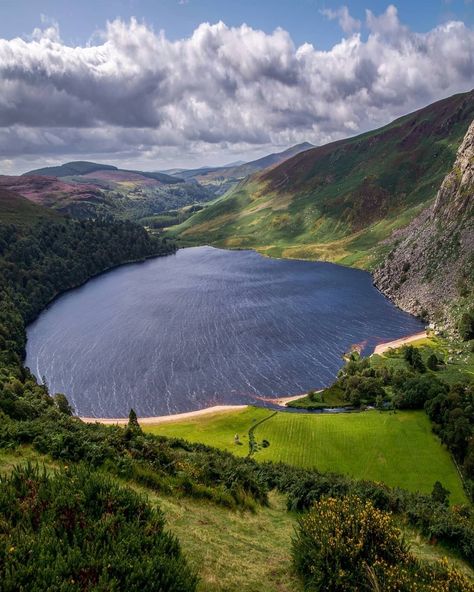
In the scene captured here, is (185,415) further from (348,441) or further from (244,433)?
(348,441)

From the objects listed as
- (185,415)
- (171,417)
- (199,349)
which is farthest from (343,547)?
(199,349)

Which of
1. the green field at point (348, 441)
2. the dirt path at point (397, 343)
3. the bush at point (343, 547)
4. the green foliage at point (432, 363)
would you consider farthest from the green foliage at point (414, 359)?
the bush at point (343, 547)

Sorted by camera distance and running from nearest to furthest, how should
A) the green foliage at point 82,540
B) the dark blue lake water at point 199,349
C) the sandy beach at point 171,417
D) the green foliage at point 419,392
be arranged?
the green foliage at point 82,540 < the green foliage at point 419,392 < the sandy beach at point 171,417 < the dark blue lake water at point 199,349

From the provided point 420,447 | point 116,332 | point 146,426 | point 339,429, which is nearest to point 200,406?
point 146,426

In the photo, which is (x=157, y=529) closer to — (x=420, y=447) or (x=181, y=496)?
(x=181, y=496)

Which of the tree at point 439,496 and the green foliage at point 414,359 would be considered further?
the green foliage at point 414,359

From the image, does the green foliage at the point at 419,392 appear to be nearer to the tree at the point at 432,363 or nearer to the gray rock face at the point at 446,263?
the tree at the point at 432,363
